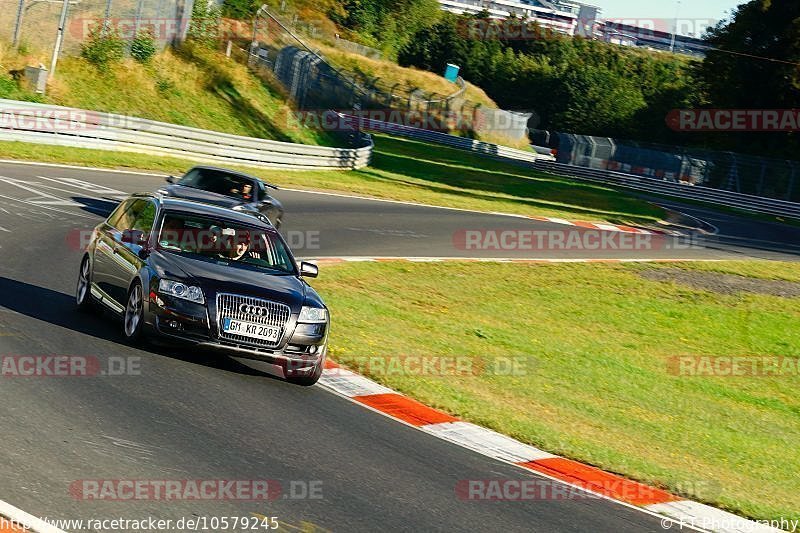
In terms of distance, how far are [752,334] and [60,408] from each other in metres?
16.6

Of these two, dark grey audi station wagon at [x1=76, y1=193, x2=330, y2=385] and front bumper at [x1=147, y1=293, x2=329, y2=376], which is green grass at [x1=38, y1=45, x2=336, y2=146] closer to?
dark grey audi station wagon at [x1=76, y1=193, x2=330, y2=385]

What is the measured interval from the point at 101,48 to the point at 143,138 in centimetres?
680

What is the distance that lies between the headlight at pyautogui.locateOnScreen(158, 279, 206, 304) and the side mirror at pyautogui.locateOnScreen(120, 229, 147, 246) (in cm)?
96

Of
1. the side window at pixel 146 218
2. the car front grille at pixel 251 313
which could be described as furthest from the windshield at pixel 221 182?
the car front grille at pixel 251 313

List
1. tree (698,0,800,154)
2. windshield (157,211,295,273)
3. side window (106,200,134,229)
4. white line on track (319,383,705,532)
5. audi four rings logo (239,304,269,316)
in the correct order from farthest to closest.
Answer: tree (698,0,800,154), side window (106,200,134,229), windshield (157,211,295,273), audi four rings logo (239,304,269,316), white line on track (319,383,705,532)

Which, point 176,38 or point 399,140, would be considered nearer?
point 176,38

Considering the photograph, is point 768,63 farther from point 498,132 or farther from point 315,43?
point 315,43

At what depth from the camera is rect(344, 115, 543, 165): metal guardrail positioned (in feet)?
226

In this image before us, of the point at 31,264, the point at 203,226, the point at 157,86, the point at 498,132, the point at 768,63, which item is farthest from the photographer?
the point at 498,132

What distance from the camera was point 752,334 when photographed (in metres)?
21.8

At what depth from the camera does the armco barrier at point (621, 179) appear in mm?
54812

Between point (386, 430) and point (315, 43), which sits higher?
point (315, 43)

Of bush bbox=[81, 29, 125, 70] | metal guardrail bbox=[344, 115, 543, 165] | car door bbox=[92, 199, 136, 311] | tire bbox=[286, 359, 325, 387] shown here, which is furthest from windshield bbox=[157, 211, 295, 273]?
metal guardrail bbox=[344, 115, 543, 165]

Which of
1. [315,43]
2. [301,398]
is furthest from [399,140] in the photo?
[301,398]
